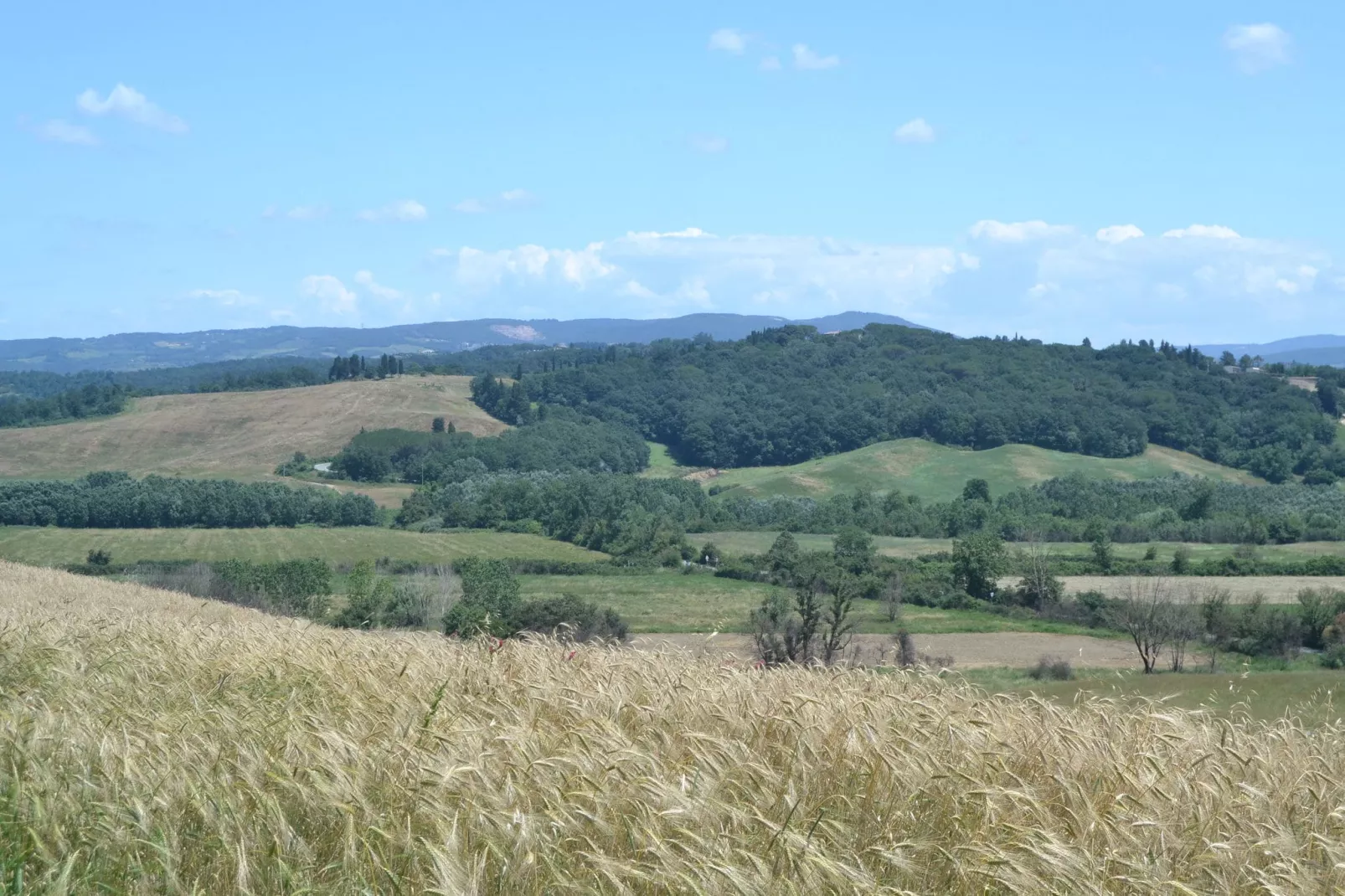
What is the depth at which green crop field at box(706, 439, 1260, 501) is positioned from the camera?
12450cm

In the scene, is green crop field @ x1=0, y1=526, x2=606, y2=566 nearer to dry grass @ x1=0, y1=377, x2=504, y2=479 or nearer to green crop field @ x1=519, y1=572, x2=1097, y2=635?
green crop field @ x1=519, y1=572, x2=1097, y2=635

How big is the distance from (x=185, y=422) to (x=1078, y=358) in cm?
13016

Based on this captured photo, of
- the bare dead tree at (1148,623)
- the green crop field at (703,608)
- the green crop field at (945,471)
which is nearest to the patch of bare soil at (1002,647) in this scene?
the bare dead tree at (1148,623)

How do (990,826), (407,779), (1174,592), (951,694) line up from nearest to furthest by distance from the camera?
(990,826)
(407,779)
(951,694)
(1174,592)

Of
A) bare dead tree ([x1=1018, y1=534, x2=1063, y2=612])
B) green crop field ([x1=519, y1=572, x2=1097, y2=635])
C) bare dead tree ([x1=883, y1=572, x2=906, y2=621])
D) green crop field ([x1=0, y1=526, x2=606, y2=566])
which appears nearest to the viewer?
green crop field ([x1=519, y1=572, x2=1097, y2=635])

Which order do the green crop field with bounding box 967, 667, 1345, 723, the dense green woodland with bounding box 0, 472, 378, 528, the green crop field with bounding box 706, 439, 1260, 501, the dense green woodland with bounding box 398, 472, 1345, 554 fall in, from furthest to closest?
1. the green crop field with bounding box 706, 439, 1260, 501
2. the dense green woodland with bounding box 0, 472, 378, 528
3. the dense green woodland with bounding box 398, 472, 1345, 554
4. the green crop field with bounding box 967, 667, 1345, 723

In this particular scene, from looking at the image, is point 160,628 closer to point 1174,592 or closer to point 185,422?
point 1174,592

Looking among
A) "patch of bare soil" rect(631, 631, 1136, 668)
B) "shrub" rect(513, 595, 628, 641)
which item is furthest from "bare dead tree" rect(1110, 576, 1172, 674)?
"shrub" rect(513, 595, 628, 641)

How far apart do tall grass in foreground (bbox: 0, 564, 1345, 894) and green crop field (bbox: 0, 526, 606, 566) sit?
67.6m

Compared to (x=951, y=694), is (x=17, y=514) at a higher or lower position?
lower

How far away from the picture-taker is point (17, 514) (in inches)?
3435

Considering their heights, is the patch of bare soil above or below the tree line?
below

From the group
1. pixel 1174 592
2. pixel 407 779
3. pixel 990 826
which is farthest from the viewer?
pixel 1174 592

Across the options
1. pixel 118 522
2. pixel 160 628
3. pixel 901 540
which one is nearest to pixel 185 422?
pixel 118 522
